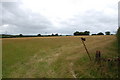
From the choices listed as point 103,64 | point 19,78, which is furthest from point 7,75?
point 103,64

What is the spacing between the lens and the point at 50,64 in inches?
624

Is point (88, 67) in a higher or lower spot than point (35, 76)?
higher

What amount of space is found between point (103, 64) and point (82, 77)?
8.25ft

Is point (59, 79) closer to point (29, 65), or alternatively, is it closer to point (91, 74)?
point (91, 74)

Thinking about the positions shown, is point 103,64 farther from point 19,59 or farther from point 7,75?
point 19,59

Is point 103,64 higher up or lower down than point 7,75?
higher up

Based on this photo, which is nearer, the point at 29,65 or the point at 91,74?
the point at 91,74

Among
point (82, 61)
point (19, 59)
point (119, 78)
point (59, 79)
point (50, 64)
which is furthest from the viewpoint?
point (19, 59)

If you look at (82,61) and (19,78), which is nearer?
(19,78)

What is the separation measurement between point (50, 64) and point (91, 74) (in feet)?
17.7

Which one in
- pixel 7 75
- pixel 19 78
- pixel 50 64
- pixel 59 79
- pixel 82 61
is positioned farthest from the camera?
pixel 50 64

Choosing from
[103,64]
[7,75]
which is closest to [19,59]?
[7,75]

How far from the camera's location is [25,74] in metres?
13.8

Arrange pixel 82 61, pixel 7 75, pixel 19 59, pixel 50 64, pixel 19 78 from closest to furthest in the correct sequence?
pixel 19 78 < pixel 7 75 < pixel 82 61 < pixel 50 64 < pixel 19 59
